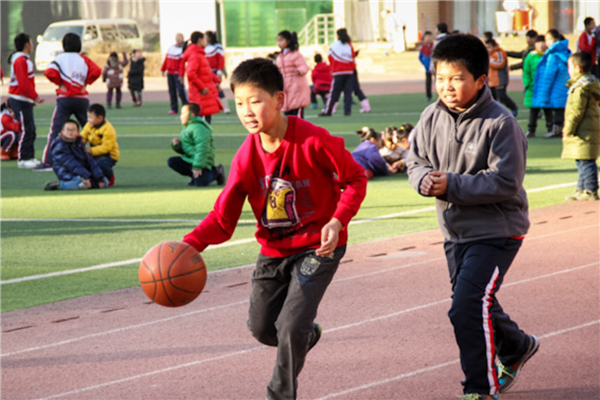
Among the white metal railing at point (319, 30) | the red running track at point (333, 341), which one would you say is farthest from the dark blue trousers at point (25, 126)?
the white metal railing at point (319, 30)

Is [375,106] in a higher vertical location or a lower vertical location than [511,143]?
lower

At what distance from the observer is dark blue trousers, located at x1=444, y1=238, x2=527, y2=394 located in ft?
16.2

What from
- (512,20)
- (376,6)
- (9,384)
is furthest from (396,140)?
(376,6)

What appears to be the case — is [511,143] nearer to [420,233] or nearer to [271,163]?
[271,163]

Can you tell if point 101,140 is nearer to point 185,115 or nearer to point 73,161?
point 73,161

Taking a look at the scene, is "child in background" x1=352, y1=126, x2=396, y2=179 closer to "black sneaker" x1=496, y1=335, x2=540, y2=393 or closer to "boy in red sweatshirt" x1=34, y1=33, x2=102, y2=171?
"boy in red sweatshirt" x1=34, y1=33, x2=102, y2=171

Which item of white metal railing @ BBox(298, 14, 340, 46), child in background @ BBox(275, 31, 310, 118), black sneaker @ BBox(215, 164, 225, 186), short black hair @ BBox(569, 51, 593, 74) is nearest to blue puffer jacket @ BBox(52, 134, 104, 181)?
black sneaker @ BBox(215, 164, 225, 186)

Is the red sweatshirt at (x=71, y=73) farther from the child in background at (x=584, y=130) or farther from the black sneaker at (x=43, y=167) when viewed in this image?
the child in background at (x=584, y=130)

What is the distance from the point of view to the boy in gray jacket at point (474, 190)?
16.2 feet

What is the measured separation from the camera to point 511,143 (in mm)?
4961

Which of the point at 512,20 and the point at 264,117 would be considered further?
the point at 512,20

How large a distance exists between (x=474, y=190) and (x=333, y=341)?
1847 millimetres

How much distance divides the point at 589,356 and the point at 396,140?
9.29m

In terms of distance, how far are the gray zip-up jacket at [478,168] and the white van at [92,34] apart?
4543 centimetres
